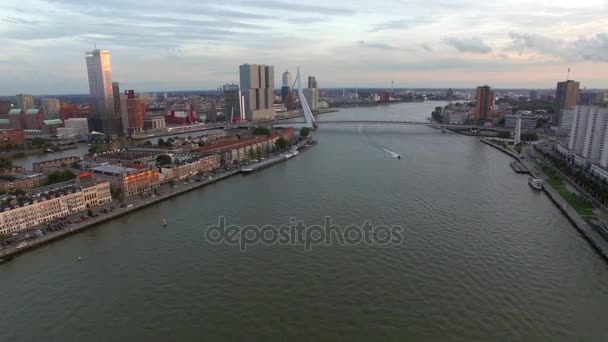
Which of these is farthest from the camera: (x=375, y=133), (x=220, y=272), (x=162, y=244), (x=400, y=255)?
(x=375, y=133)

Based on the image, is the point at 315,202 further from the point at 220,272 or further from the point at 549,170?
→ the point at 549,170

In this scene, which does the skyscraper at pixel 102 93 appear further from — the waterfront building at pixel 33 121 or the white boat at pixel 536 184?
the white boat at pixel 536 184

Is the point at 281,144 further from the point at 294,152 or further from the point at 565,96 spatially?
the point at 565,96

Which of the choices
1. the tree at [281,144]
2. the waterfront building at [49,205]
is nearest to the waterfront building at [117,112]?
the tree at [281,144]

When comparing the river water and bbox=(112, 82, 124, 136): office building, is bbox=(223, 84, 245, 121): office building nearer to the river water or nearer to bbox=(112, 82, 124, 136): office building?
bbox=(112, 82, 124, 136): office building

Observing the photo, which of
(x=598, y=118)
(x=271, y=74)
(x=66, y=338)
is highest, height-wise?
(x=271, y=74)

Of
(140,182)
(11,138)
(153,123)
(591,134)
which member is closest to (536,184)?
(591,134)

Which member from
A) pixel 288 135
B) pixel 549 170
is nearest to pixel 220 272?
pixel 549 170
